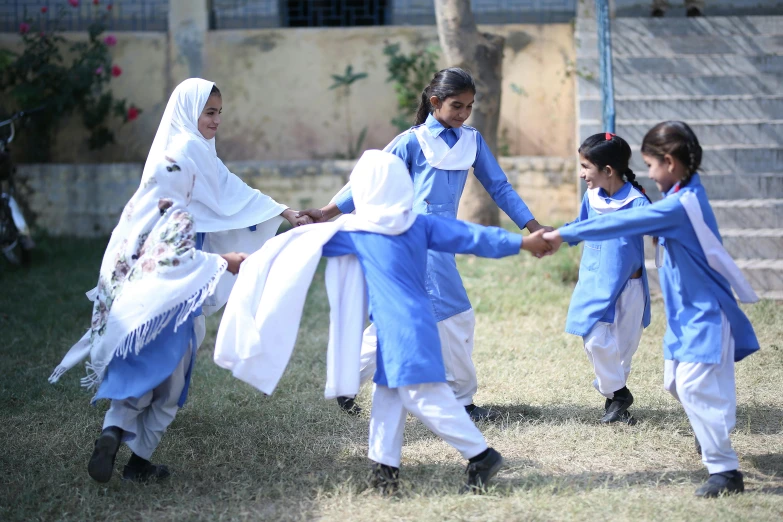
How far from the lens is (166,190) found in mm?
3719

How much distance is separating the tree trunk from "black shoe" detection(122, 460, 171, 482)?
192 inches

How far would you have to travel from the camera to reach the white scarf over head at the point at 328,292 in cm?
353

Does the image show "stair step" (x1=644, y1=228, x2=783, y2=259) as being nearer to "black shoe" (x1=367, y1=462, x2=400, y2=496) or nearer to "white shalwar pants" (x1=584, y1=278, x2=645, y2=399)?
"white shalwar pants" (x1=584, y1=278, x2=645, y2=399)

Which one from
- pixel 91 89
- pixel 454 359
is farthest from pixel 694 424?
pixel 91 89

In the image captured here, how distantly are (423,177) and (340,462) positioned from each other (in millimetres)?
1489

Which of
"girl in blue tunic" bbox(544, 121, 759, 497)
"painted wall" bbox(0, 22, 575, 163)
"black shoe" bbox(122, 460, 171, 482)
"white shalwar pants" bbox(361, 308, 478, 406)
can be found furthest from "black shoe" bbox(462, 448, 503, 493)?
"painted wall" bbox(0, 22, 575, 163)

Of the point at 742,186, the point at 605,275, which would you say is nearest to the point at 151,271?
the point at 605,275

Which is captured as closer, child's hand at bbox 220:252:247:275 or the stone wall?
child's hand at bbox 220:252:247:275

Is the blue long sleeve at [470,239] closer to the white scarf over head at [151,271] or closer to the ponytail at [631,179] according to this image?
the white scarf over head at [151,271]

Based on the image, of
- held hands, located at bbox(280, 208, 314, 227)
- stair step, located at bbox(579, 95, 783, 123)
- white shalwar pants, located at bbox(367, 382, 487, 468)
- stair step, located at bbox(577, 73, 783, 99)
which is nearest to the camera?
white shalwar pants, located at bbox(367, 382, 487, 468)

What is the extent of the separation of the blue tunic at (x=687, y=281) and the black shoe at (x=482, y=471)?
83 cm

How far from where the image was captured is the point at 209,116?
408cm

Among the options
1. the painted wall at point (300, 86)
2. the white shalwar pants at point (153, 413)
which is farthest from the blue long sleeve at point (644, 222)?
the painted wall at point (300, 86)

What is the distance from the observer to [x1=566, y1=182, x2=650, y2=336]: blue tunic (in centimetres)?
423
